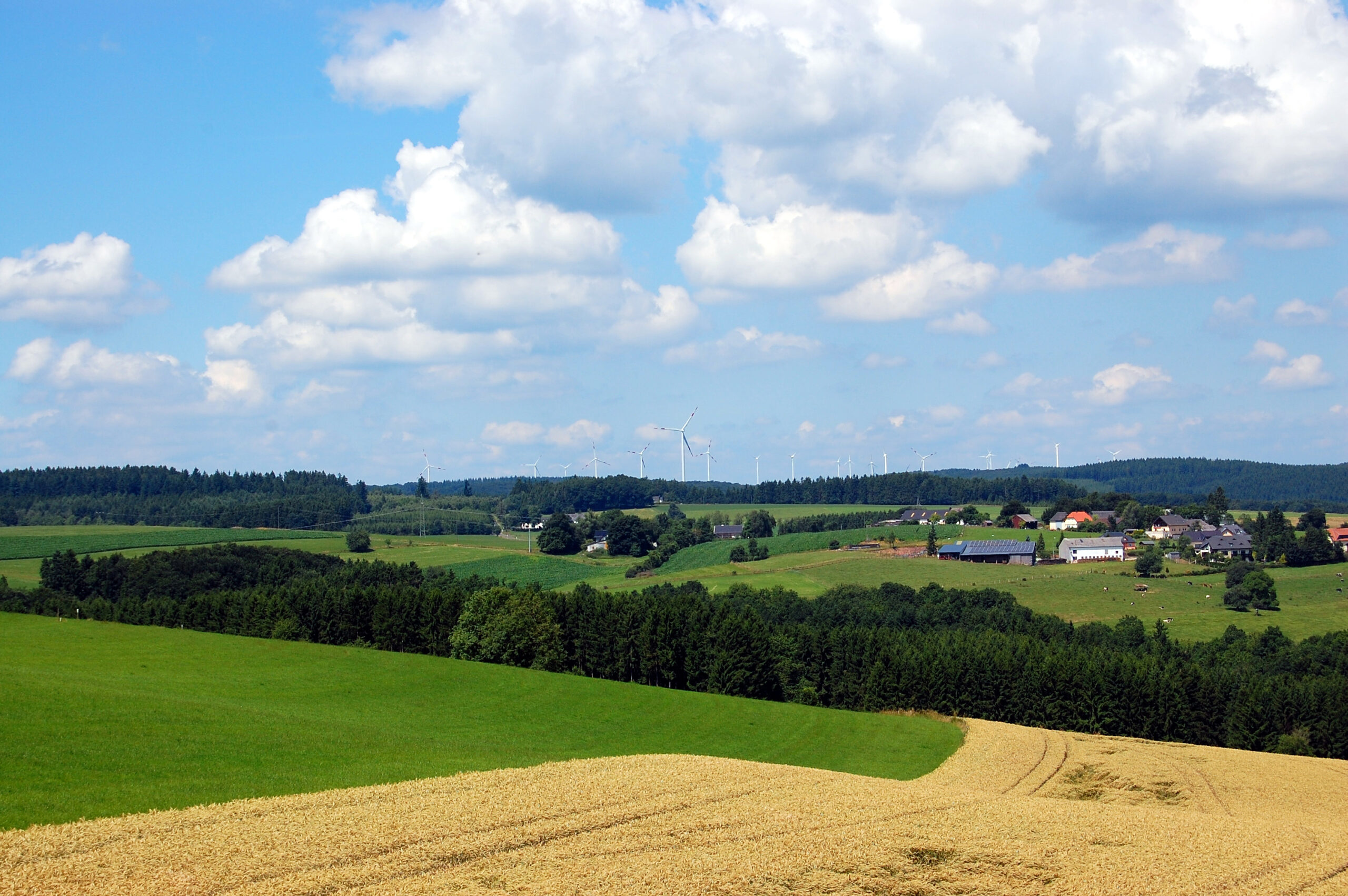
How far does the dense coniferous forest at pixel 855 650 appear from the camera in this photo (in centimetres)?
7856

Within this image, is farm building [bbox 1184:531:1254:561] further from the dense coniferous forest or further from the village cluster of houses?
the dense coniferous forest

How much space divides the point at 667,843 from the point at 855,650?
229ft

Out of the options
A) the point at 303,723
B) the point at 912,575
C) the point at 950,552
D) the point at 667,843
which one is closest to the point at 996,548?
the point at 950,552

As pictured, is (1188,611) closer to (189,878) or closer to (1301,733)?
(1301,733)

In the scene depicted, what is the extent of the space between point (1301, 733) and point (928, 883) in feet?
219

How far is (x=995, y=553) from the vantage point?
17275 cm

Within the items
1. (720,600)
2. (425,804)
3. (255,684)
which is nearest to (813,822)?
(425,804)

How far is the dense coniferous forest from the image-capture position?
78562 millimetres

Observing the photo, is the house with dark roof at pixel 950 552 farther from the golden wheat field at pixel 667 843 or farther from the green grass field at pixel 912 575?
the golden wheat field at pixel 667 843

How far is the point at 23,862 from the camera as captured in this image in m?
19.9

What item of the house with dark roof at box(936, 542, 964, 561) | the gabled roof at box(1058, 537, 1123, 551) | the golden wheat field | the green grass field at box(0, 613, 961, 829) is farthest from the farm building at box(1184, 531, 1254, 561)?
the golden wheat field

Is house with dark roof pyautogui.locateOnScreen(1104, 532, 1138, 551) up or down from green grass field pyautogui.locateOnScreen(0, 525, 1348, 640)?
up

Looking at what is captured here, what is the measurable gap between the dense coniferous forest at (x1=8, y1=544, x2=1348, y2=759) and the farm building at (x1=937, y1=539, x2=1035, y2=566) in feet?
160

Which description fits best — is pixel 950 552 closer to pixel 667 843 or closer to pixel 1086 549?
pixel 1086 549
